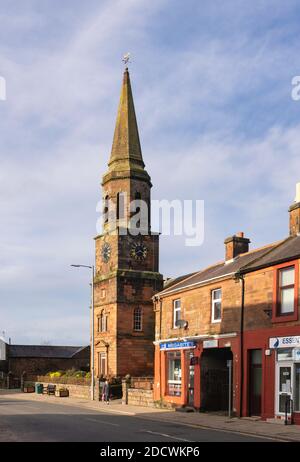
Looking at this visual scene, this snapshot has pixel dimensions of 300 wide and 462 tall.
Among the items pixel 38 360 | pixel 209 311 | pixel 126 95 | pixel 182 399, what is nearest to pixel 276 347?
pixel 209 311

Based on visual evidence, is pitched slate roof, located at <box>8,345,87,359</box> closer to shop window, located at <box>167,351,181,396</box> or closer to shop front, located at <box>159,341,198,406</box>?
shop front, located at <box>159,341,198,406</box>

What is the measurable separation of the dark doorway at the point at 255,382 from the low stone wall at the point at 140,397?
950cm

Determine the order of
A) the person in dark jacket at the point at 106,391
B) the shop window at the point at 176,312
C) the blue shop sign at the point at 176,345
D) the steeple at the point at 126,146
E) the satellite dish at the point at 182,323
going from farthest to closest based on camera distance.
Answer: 1. the steeple at the point at 126,146
2. the person in dark jacket at the point at 106,391
3. the shop window at the point at 176,312
4. the satellite dish at the point at 182,323
5. the blue shop sign at the point at 176,345

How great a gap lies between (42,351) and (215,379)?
4968 centimetres

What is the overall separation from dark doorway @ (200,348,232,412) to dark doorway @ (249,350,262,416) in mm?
3579

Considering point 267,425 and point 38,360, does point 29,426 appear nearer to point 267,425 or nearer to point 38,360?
point 267,425

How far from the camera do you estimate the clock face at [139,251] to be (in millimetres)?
53938

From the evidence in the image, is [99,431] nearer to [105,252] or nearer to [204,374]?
[204,374]

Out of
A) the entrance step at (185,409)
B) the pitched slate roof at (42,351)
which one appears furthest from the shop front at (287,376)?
the pitched slate roof at (42,351)

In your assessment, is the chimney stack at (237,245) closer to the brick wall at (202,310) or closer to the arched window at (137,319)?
the brick wall at (202,310)

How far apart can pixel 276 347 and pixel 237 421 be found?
131 inches

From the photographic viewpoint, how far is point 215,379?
31156 mm

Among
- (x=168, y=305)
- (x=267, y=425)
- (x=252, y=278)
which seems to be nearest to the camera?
(x=267, y=425)

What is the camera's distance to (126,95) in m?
58.4
